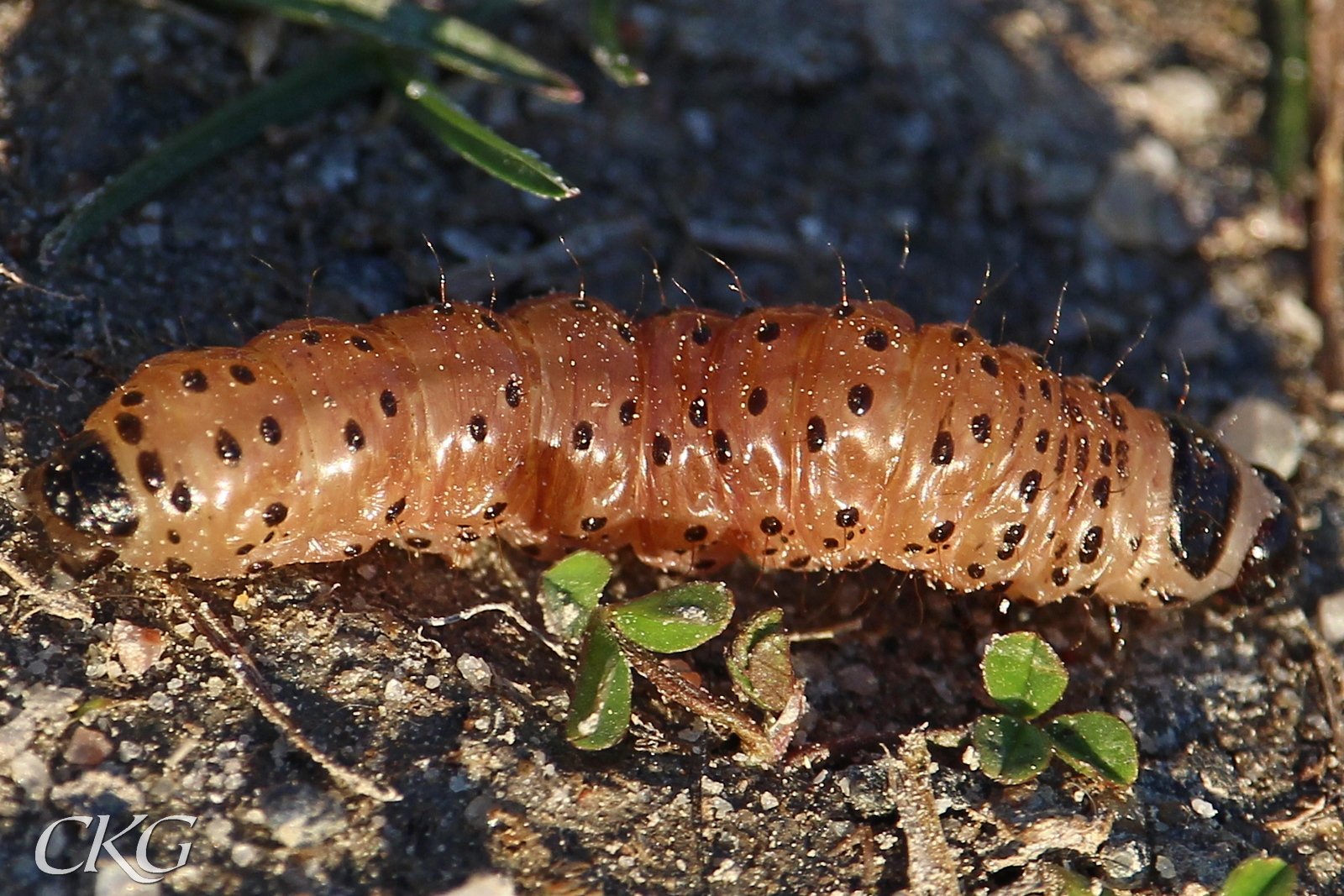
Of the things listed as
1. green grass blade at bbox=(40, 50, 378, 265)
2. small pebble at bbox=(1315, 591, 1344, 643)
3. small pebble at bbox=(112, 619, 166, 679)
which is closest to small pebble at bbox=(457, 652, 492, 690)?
small pebble at bbox=(112, 619, 166, 679)

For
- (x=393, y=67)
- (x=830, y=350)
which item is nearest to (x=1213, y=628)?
(x=830, y=350)

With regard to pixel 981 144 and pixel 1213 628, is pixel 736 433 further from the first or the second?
pixel 981 144

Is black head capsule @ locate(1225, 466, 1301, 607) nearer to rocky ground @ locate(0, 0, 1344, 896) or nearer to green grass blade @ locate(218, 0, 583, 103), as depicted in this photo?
rocky ground @ locate(0, 0, 1344, 896)

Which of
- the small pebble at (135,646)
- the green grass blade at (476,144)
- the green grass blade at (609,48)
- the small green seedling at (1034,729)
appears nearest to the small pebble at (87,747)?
the small pebble at (135,646)

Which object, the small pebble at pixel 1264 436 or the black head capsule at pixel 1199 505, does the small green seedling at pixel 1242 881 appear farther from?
the small pebble at pixel 1264 436

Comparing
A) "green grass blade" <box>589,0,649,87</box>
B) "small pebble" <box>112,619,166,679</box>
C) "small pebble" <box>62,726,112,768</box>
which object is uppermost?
"green grass blade" <box>589,0,649,87</box>

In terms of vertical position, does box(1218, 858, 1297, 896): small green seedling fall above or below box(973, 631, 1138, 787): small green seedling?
below
